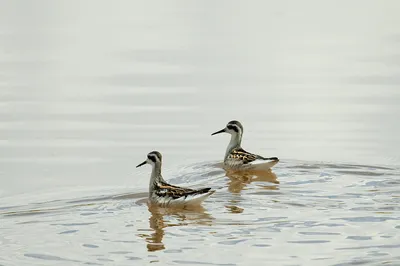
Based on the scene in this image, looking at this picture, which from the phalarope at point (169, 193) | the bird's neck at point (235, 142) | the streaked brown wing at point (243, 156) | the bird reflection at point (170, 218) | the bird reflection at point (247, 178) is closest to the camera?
the bird reflection at point (170, 218)

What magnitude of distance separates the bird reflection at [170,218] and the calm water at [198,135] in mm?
42

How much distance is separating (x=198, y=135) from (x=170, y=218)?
18.7 ft

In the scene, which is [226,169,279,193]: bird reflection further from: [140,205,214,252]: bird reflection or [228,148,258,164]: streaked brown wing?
[140,205,214,252]: bird reflection

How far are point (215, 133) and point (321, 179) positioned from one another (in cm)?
A: 340

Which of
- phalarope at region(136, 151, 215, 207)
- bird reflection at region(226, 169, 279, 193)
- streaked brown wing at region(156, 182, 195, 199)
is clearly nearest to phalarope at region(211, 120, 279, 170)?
bird reflection at region(226, 169, 279, 193)

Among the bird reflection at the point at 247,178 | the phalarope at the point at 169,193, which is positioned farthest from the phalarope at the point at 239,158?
the phalarope at the point at 169,193

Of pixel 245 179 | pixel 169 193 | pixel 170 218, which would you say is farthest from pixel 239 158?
pixel 170 218

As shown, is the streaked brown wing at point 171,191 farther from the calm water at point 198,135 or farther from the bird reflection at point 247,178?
the bird reflection at point 247,178

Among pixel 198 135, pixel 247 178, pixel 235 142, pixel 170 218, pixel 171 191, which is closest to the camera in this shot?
pixel 170 218

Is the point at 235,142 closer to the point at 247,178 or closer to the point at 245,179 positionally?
the point at 247,178

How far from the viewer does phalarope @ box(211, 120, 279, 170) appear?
1912 centimetres

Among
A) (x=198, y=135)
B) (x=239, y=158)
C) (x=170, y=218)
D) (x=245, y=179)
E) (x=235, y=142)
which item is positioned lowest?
(x=170, y=218)

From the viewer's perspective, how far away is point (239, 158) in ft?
64.8

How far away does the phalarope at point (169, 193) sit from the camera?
16.2 m
